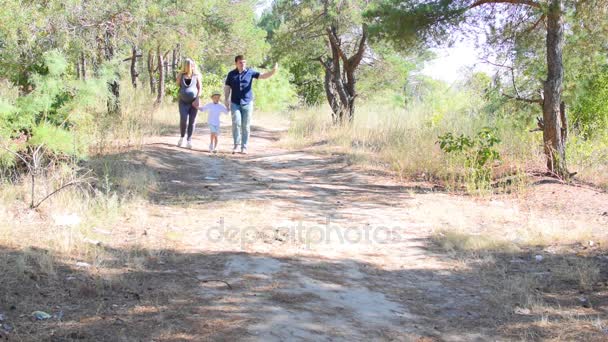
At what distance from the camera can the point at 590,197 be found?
7.95 metres

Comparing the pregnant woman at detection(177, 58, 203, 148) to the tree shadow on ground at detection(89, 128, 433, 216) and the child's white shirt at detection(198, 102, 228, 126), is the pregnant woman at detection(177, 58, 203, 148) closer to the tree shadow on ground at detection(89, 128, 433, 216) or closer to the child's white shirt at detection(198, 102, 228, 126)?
the child's white shirt at detection(198, 102, 228, 126)

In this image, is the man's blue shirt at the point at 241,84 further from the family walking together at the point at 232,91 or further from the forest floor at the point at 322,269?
the forest floor at the point at 322,269

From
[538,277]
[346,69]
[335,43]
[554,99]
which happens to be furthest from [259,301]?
[346,69]

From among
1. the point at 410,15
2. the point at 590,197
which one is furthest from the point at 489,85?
the point at 590,197

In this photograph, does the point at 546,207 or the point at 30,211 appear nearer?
the point at 30,211

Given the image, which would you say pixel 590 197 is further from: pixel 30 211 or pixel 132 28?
pixel 132 28

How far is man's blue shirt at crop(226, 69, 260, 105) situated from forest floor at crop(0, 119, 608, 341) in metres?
2.64

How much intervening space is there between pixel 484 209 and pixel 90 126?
221 inches

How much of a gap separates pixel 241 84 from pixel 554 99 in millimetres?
5092

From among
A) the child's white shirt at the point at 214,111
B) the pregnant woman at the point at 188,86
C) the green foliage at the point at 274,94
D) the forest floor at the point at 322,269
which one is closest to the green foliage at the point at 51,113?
the forest floor at the point at 322,269

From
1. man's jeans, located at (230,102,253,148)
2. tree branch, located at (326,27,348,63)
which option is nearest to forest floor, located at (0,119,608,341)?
man's jeans, located at (230,102,253,148)

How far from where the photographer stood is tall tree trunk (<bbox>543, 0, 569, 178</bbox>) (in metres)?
8.83

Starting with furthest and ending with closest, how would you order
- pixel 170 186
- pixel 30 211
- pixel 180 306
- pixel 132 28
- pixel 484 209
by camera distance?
pixel 132 28, pixel 170 186, pixel 484 209, pixel 30 211, pixel 180 306

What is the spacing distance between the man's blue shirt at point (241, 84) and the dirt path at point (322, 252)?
1476 mm
